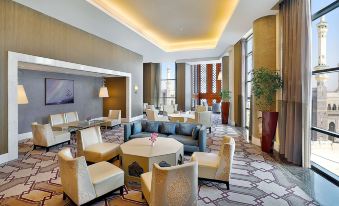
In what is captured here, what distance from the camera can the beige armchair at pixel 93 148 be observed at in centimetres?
409

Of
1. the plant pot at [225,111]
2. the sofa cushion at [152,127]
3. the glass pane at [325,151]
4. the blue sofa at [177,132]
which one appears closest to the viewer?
the glass pane at [325,151]

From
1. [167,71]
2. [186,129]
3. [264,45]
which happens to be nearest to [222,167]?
[186,129]

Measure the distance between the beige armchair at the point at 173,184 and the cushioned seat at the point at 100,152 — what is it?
6.74 ft

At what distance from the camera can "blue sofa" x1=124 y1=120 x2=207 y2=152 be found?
494cm

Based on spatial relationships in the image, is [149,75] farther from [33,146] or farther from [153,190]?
[153,190]

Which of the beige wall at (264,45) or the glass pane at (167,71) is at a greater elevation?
the glass pane at (167,71)

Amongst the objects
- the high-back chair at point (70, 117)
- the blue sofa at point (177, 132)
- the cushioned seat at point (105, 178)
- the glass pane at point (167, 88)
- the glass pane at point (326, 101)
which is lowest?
the cushioned seat at point (105, 178)

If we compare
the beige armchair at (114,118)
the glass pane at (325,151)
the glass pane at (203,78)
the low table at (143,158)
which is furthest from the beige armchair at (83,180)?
the glass pane at (203,78)

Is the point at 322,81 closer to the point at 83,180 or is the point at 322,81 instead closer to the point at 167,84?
the point at 83,180

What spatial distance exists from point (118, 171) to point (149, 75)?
12357 millimetres

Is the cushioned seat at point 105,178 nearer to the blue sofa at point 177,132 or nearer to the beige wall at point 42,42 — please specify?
the blue sofa at point 177,132

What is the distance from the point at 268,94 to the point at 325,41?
164 centimetres

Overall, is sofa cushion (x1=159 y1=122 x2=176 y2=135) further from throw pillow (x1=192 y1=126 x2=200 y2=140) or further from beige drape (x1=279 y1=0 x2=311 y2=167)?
beige drape (x1=279 y1=0 x2=311 y2=167)

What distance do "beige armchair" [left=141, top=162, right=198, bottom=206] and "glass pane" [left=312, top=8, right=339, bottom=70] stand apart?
3.60 meters
